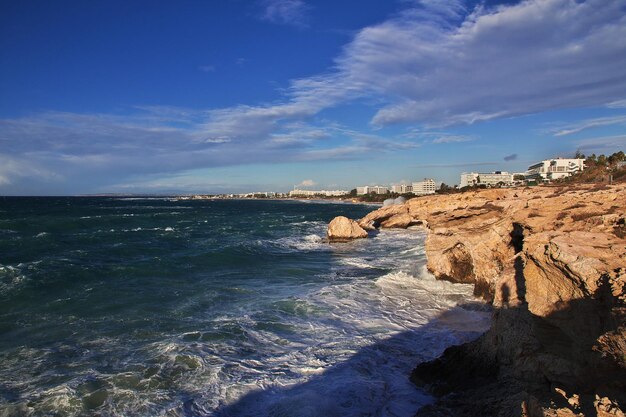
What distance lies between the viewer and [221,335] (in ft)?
36.4

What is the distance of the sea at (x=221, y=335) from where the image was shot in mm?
7613

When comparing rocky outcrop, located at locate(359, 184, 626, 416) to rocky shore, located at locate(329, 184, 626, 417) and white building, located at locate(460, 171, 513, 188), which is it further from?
white building, located at locate(460, 171, 513, 188)

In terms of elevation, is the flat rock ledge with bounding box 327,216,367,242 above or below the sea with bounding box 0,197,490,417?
above

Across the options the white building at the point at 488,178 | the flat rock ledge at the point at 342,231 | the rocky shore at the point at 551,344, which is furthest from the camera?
the white building at the point at 488,178

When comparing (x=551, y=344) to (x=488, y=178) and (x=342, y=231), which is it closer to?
(x=342, y=231)

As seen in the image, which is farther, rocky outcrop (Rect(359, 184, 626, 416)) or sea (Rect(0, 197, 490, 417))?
sea (Rect(0, 197, 490, 417))

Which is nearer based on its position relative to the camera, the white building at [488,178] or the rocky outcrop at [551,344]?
the rocky outcrop at [551,344]

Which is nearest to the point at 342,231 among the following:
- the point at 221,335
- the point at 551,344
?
the point at 221,335

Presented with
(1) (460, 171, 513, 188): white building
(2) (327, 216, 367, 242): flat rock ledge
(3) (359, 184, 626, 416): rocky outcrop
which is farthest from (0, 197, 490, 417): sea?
(1) (460, 171, 513, 188): white building

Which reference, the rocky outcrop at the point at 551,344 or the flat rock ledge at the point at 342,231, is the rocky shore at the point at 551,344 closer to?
the rocky outcrop at the point at 551,344

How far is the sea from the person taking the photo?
761 centimetres

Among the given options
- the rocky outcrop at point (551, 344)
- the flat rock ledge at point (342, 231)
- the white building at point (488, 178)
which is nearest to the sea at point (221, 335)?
the rocky outcrop at point (551, 344)

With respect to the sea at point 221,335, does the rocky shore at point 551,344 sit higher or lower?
higher

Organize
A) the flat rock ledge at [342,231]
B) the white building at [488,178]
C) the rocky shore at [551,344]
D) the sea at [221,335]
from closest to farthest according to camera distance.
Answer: the rocky shore at [551,344] → the sea at [221,335] → the flat rock ledge at [342,231] → the white building at [488,178]
